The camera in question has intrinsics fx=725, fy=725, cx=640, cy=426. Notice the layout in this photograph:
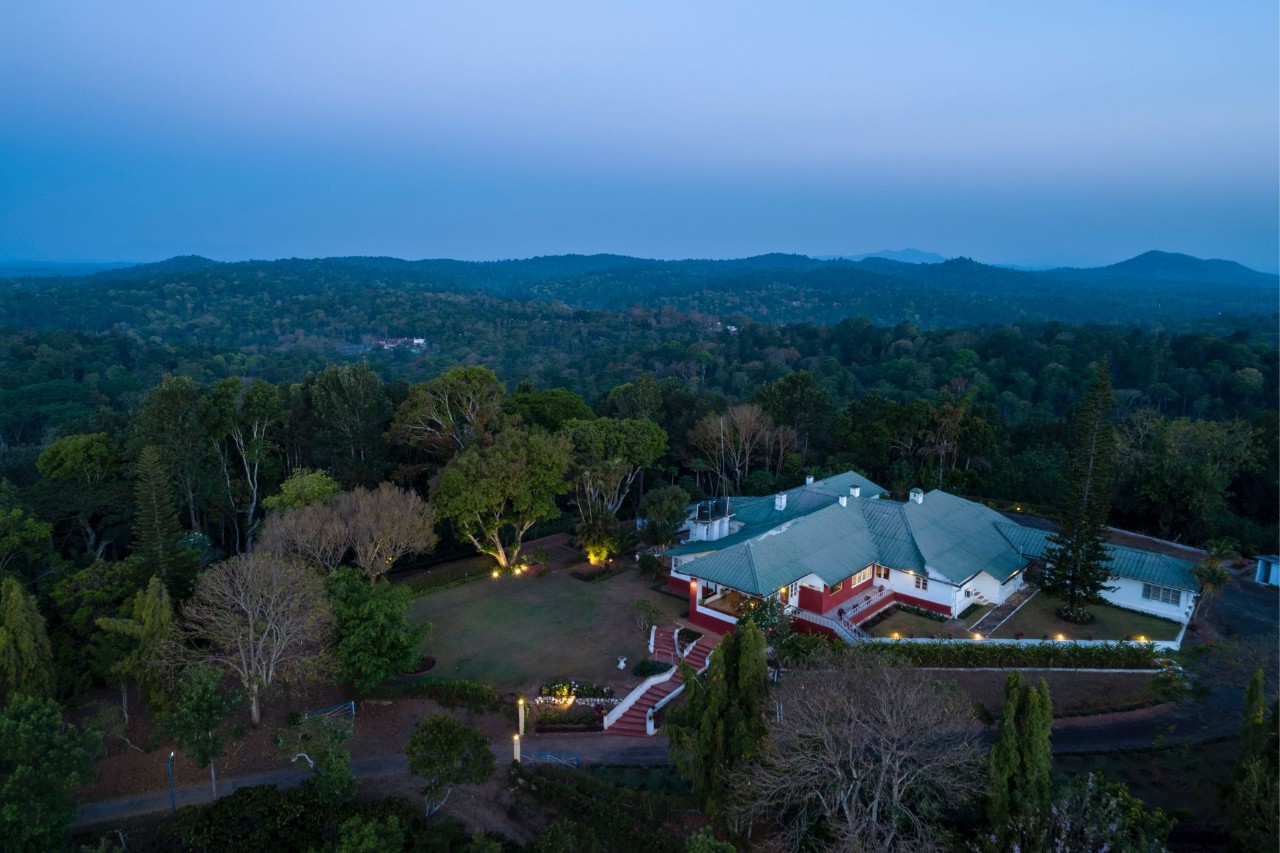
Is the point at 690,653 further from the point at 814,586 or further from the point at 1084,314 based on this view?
the point at 1084,314

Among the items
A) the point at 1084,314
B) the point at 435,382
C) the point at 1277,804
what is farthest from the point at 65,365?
the point at 1084,314

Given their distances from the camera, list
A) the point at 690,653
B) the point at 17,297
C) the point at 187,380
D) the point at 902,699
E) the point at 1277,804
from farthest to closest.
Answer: the point at 17,297
the point at 187,380
the point at 690,653
the point at 902,699
the point at 1277,804

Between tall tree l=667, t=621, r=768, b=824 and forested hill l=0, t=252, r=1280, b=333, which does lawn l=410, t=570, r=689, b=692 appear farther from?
forested hill l=0, t=252, r=1280, b=333

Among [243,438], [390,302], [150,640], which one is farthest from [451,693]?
[390,302]

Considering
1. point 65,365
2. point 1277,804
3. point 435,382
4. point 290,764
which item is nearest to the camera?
point 1277,804

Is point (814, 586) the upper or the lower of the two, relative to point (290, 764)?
upper

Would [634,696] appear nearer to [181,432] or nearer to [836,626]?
[836,626]

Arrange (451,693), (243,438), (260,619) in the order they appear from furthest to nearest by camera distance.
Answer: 1. (243,438)
2. (451,693)
3. (260,619)
